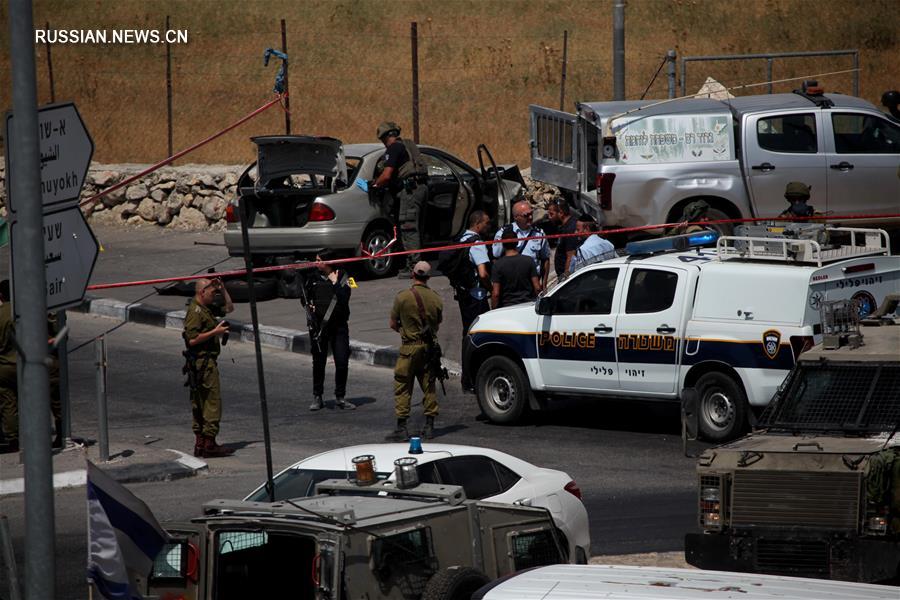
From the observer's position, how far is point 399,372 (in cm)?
1308

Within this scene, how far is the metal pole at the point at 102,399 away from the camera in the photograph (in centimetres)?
1223

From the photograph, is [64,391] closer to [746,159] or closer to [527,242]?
[527,242]

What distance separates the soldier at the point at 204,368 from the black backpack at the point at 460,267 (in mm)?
3151

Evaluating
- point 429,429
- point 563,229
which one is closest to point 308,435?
point 429,429

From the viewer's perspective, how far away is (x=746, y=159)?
56.9 ft

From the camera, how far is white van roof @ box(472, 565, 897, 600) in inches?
232

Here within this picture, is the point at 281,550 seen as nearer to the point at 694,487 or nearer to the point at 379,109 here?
the point at 694,487

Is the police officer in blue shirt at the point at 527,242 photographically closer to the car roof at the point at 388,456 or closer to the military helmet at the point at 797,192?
the military helmet at the point at 797,192

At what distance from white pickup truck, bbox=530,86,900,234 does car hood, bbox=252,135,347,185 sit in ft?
12.8

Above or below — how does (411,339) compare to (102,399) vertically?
above

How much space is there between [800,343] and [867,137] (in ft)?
20.8

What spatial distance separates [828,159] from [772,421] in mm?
8392

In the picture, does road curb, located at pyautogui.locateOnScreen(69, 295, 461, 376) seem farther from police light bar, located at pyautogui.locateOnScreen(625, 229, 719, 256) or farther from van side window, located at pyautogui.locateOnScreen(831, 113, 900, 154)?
van side window, located at pyautogui.locateOnScreen(831, 113, 900, 154)

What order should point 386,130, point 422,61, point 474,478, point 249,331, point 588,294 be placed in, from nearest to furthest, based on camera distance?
point 474,478
point 588,294
point 249,331
point 386,130
point 422,61
